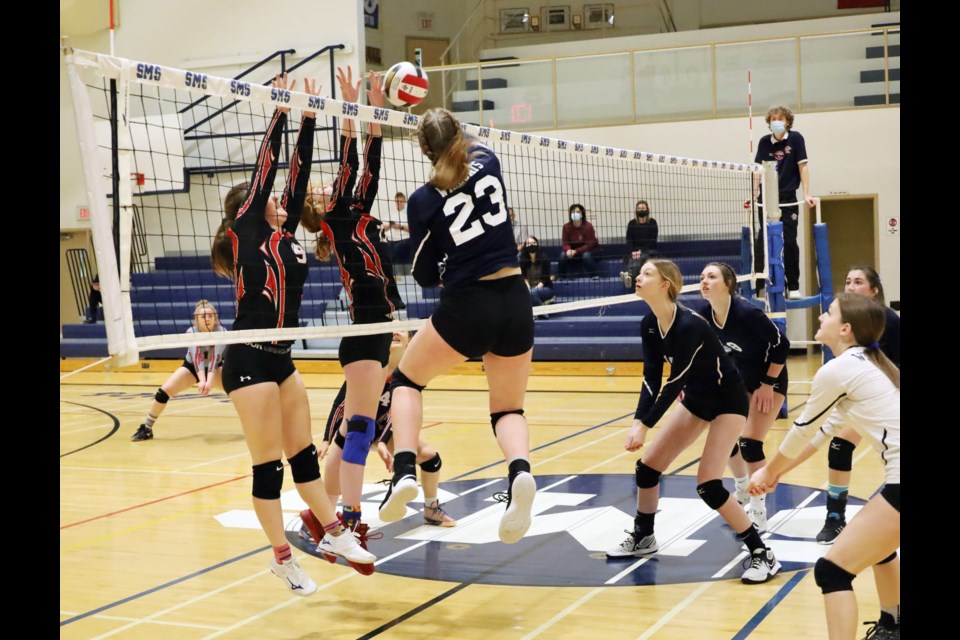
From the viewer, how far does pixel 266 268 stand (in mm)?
4625

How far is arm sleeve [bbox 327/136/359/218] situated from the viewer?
520 centimetres

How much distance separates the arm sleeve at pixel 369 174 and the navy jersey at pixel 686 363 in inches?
59.7

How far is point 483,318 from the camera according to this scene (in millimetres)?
4223

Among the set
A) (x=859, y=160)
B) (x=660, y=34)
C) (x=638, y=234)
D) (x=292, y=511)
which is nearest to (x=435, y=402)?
(x=638, y=234)

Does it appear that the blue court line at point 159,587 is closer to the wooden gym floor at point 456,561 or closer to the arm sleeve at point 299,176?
the wooden gym floor at point 456,561

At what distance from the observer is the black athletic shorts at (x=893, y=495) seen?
11.2ft

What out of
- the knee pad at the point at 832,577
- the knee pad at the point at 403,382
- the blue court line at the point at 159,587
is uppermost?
the knee pad at the point at 403,382

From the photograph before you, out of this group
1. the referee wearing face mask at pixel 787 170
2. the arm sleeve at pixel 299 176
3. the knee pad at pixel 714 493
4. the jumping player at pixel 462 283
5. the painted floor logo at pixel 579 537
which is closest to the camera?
the jumping player at pixel 462 283

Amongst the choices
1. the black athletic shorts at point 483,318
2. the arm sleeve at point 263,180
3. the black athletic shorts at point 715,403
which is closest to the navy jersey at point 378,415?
the arm sleeve at point 263,180

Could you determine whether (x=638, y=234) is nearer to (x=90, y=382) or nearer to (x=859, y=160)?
(x=859, y=160)

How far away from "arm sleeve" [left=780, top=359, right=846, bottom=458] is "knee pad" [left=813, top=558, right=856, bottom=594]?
1.57ft

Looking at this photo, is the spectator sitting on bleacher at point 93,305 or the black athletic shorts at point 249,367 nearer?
the black athletic shorts at point 249,367
